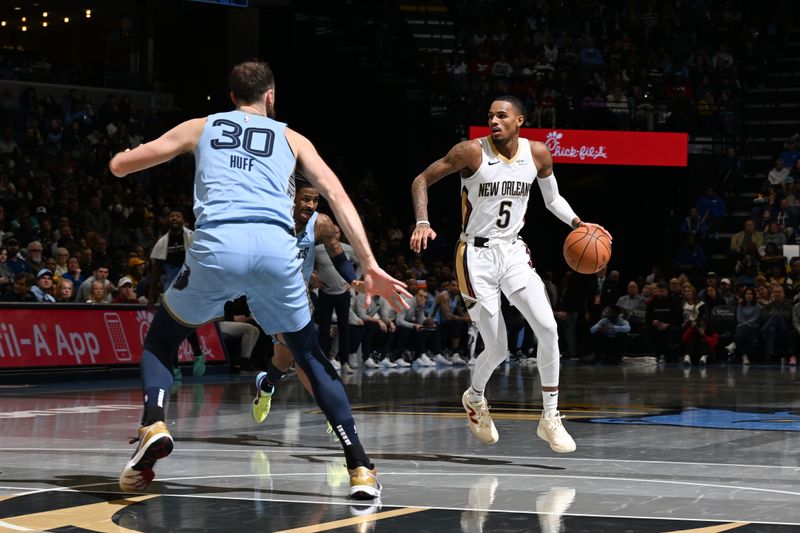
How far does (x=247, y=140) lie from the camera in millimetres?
6023

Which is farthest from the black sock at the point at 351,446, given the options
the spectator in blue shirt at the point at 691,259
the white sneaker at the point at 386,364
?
the spectator in blue shirt at the point at 691,259

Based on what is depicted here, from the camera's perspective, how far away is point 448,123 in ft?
89.0

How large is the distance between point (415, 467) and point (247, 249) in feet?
6.68

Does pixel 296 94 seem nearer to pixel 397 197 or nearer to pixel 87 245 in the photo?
pixel 397 197

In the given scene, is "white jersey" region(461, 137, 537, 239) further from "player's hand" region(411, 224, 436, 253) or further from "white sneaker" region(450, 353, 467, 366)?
"white sneaker" region(450, 353, 467, 366)

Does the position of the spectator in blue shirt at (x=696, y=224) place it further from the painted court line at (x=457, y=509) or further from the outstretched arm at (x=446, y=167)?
the painted court line at (x=457, y=509)

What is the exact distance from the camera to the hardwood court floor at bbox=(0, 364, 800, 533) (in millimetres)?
5352

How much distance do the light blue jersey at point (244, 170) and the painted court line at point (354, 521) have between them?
152cm

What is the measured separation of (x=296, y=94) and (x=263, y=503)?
2661 cm

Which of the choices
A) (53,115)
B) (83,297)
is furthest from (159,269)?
(53,115)

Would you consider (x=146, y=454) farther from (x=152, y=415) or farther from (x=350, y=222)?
(x=350, y=222)

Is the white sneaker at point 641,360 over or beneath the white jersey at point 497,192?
beneath

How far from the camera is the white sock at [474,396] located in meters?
8.62

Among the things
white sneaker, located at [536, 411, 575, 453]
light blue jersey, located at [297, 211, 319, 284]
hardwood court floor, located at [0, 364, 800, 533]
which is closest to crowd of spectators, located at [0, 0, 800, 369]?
hardwood court floor, located at [0, 364, 800, 533]
